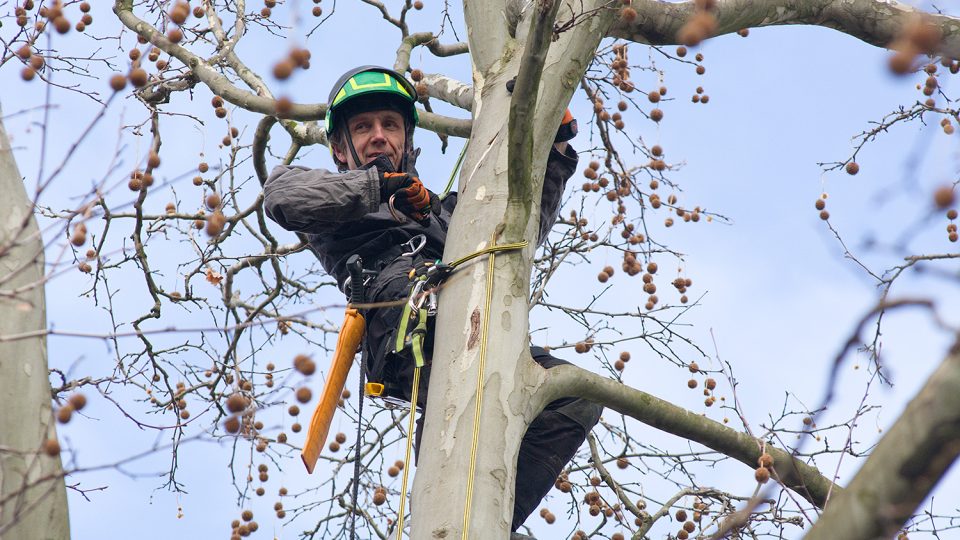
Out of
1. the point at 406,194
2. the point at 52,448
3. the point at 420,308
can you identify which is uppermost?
the point at 406,194

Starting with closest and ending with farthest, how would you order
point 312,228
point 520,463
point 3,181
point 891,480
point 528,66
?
point 891,480, point 3,181, point 528,66, point 520,463, point 312,228

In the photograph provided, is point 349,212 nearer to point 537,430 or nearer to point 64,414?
point 537,430

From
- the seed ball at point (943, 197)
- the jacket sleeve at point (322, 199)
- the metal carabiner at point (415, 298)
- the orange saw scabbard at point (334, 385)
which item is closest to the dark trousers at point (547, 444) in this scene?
the orange saw scabbard at point (334, 385)

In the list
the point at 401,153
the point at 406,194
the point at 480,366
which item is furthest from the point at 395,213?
the point at 480,366

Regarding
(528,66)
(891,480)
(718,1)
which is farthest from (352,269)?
(891,480)

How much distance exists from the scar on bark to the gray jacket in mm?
812

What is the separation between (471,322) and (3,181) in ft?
4.22

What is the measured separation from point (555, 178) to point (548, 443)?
0.99m

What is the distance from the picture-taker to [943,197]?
1772mm

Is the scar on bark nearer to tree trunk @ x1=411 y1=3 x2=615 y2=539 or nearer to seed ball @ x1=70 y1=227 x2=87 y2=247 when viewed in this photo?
tree trunk @ x1=411 y1=3 x2=615 y2=539

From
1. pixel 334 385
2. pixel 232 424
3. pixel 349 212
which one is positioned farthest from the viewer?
pixel 349 212

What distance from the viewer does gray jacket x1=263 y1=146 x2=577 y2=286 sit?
378 cm

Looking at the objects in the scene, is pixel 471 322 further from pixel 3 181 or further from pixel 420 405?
pixel 3 181

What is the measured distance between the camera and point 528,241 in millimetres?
3381
